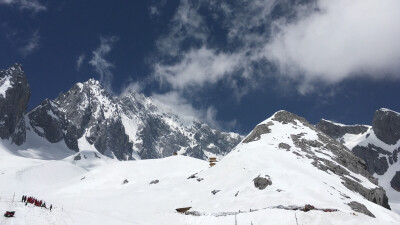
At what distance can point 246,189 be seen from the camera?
55.1 meters

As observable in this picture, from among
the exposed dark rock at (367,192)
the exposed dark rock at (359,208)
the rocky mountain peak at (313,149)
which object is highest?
the rocky mountain peak at (313,149)

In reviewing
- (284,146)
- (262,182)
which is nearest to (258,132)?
(284,146)

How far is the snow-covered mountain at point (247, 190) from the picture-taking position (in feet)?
137

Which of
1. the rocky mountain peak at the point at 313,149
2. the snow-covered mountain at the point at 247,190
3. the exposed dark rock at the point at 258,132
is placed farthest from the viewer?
the exposed dark rock at the point at 258,132

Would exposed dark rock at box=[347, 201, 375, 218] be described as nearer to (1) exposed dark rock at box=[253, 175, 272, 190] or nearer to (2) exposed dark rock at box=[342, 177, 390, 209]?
(1) exposed dark rock at box=[253, 175, 272, 190]

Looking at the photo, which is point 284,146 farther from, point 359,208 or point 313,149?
point 359,208

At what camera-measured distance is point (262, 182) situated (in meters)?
55.0

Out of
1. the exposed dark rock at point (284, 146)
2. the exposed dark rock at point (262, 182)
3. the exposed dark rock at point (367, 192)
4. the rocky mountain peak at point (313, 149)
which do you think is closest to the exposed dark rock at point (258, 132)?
the rocky mountain peak at point (313, 149)

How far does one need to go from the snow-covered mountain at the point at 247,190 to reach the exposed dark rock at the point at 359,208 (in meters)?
0.17

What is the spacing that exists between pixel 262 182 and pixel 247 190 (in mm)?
2589

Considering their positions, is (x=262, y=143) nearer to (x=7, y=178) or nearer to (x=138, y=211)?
(x=138, y=211)

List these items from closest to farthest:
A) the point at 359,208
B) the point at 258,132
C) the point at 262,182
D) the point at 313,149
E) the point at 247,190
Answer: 1. the point at 359,208
2. the point at 247,190
3. the point at 262,182
4. the point at 313,149
5. the point at 258,132

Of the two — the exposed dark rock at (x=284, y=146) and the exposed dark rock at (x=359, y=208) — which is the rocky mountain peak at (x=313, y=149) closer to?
the exposed dark rock at (x=284, y=146)

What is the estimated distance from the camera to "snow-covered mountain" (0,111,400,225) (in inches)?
1647
